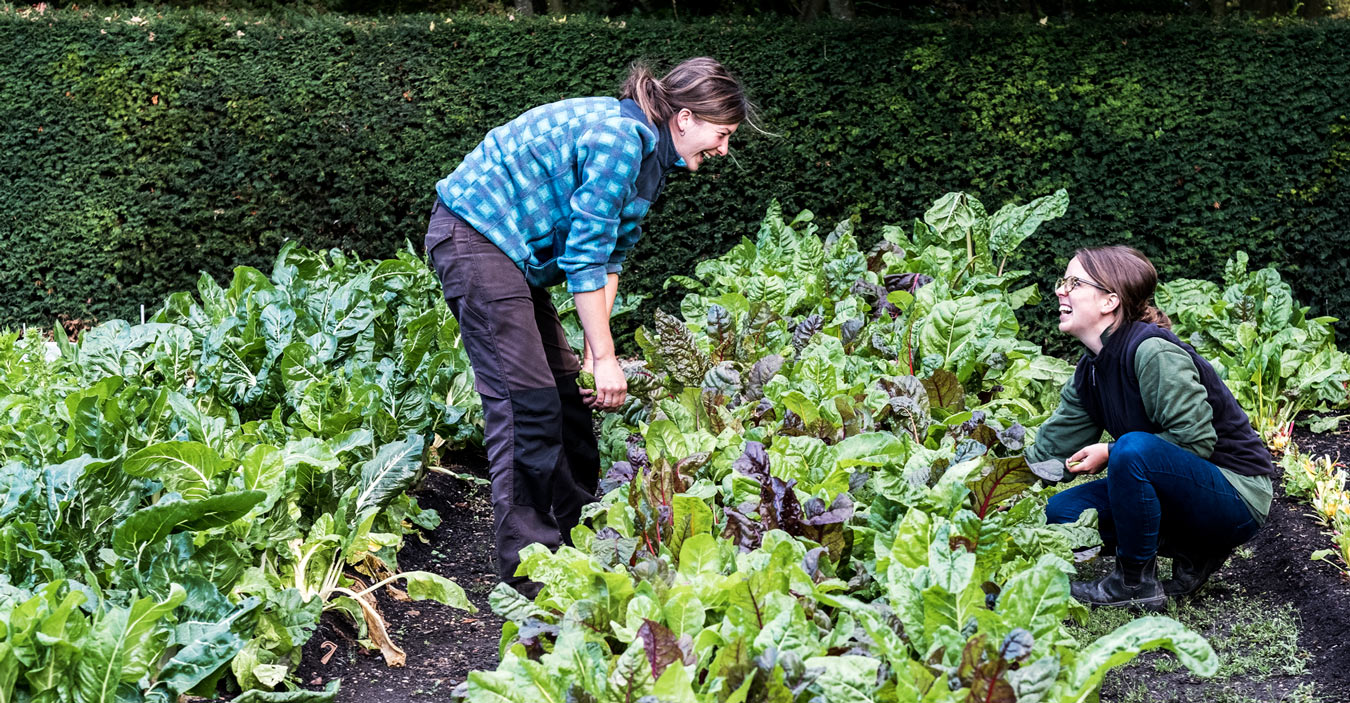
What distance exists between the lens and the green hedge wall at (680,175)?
726 centimetres

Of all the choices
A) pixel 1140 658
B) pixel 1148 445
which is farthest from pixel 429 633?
pixel 1148 445

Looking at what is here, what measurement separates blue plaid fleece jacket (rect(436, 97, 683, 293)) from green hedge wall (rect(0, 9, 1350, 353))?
12.3 feet

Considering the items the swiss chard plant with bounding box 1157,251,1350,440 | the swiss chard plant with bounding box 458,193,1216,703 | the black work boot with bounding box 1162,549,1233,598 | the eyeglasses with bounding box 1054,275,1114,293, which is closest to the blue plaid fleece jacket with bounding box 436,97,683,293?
the swiss chard plant with bounding box 458,193,1216,703

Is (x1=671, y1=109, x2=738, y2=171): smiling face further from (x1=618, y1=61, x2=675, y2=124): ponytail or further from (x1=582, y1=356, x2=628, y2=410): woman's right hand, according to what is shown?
(x1=582, y1=356, x2=628, y2=410): woman's right hand

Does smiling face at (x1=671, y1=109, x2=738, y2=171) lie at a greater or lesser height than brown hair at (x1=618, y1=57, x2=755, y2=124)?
lesser

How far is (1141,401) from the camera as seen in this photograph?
11.1 feet

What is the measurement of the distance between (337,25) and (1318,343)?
6272mm

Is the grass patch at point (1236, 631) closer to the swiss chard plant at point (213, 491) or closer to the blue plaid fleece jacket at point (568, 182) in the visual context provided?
the blue plaid fleece jacket at point (568, 182)

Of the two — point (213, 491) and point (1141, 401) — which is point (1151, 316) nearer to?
point (1141, 401)

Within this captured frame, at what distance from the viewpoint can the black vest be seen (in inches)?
133

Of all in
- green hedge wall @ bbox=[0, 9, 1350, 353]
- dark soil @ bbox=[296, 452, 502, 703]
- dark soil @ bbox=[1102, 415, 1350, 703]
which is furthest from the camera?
green hedge wall @ bbox=[0, 9, 1350, 353]

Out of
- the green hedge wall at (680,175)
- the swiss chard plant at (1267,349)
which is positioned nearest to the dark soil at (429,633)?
the green hedge wall at (680,175)

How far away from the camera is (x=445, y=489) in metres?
4.77

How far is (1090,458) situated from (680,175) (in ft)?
15.1
